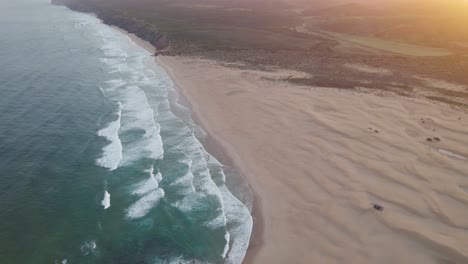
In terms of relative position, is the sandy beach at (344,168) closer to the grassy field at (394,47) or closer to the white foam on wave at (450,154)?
the white foam on wave at (450,154)

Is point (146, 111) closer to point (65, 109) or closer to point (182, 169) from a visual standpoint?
point (65, 109)

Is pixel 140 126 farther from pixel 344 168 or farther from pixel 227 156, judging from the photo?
pixel 344 168

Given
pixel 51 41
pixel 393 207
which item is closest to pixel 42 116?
pixel 393 207

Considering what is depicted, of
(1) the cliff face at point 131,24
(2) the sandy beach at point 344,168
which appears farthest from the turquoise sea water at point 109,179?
(1) the cliff face at point 131,24

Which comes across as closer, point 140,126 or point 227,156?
point 227,156

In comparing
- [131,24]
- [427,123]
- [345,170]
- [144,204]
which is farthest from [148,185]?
[131,24]

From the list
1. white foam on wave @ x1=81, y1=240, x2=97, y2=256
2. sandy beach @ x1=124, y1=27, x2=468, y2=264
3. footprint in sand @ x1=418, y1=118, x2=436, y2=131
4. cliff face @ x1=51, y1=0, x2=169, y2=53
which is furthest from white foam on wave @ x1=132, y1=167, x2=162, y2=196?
cliff face @ x1=51, y1=0, x2=169, y2=53
